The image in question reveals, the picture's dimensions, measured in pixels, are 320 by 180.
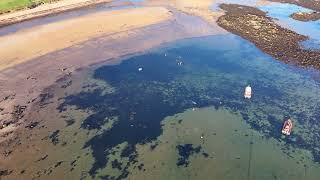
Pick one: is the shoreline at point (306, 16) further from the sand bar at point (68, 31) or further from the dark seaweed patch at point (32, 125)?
the dark seaweed patch at point (32, 125)

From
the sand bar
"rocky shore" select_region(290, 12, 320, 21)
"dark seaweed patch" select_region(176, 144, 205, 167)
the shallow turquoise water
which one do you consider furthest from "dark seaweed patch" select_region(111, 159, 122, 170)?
"rocky shore" select_region(290, 12, 320, 21)

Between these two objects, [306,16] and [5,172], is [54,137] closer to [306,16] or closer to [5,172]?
[5,172]

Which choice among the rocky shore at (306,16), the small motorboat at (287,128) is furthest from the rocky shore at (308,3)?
the small motorboat at (287,128)

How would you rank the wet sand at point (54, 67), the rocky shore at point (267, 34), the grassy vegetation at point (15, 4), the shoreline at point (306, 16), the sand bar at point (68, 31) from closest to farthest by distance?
the wet sand at point (54, 67), the rocky shore at point (267, 34), the sand bar at point (68, 31), the shoreline at point (306, 16), the grassy vegetation at point (15, 4)

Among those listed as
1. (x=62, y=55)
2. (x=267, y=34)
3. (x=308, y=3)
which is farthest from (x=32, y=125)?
(x=308, y=3)

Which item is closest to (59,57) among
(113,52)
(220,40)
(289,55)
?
(113,52)

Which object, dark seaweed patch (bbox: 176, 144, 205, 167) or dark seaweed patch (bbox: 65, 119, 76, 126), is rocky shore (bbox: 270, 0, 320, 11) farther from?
dark seaweed patch (bbox: 65, 119, 76, 126)
